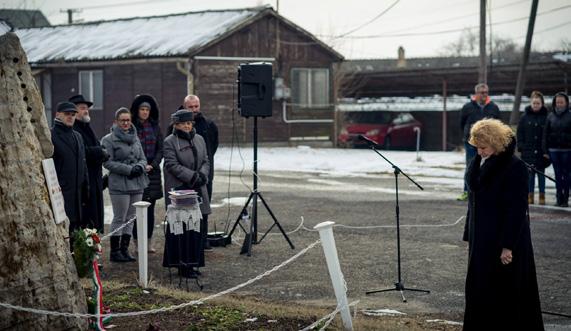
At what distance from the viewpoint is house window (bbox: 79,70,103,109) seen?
119 feet

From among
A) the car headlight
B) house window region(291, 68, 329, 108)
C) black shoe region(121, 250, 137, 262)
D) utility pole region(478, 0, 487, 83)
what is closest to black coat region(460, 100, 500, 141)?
black shoe region(121, 250, 137, 262)

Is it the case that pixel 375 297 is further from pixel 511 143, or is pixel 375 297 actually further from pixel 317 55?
pixel 317 55

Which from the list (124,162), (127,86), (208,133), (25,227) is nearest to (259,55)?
(127,86)

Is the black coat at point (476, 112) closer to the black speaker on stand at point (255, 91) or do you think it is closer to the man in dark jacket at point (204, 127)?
the black speaker on stand at point (255, 91)

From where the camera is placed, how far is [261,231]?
1421 cm

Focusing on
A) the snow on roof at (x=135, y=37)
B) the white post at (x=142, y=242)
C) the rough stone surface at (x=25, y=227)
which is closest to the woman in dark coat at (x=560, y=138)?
the white post at (x=142, y=242)

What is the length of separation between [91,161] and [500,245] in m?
5.36

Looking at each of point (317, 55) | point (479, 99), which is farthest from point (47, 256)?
point (317, 55)

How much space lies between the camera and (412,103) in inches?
1607

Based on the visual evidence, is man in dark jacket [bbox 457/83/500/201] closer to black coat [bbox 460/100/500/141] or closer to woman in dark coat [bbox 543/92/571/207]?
black coat [bbox 460/100/500/141]

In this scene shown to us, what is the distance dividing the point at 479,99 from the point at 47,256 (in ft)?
35.8

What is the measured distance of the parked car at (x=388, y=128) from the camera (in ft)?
125

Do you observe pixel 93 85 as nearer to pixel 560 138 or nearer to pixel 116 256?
pixel 560 138

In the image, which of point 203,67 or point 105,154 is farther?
point 203,67
